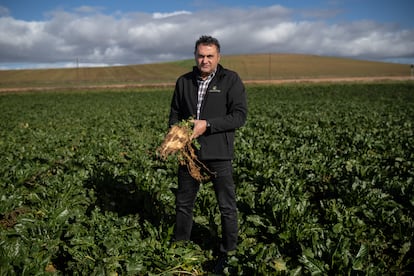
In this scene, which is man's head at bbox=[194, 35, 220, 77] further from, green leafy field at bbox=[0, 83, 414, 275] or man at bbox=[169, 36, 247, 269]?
green leafy field at bbox=[0, 83, 414, 275]

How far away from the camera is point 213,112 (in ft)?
12.2

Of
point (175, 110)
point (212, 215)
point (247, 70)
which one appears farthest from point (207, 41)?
point (247, 70)

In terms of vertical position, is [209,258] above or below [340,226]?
below

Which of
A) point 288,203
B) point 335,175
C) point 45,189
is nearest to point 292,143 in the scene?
point 335,175

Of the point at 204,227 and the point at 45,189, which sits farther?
the point at 45,189

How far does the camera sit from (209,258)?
14.9ft

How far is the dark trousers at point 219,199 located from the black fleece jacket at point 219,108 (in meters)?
0.19

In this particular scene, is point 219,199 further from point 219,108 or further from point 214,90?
point 214,90

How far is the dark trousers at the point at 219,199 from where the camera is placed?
12.7ft

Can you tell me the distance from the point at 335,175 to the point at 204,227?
3.45 m

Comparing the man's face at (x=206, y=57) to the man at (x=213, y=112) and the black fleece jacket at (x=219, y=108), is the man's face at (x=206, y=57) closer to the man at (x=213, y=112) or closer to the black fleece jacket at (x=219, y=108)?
the man at (x=213, y=112)

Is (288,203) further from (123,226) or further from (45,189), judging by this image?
(45,189)

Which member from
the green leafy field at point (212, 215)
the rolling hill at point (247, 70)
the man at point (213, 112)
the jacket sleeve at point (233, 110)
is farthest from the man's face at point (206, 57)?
the rolling hill at point (247, 70)

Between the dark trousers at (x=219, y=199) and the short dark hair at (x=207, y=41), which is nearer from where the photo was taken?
the short dark hair at (x=207, y=41)
